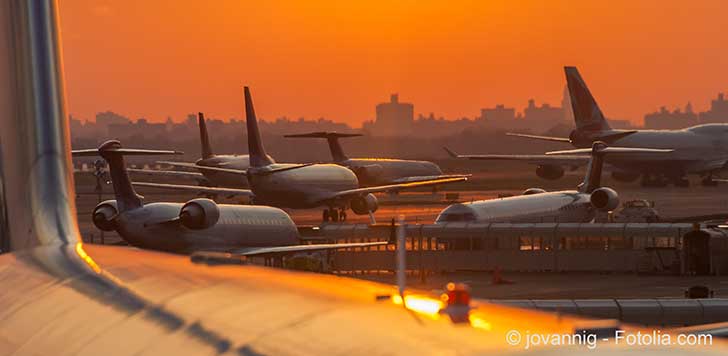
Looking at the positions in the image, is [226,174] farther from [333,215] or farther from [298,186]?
[298,186]

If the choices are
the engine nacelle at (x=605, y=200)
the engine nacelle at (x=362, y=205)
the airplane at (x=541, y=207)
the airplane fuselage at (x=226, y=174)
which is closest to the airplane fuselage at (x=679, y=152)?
the airplane fuselage at (x=226, y=174)

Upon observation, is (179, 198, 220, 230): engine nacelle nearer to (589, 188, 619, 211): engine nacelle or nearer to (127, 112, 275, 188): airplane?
(589, 188, 619, 211): engine nacelle

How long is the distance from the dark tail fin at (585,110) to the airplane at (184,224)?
110m

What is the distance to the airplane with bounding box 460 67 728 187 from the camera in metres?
166

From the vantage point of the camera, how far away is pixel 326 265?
72.2 metres

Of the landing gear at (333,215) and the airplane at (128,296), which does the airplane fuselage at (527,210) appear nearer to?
the landing gear at (333,215)

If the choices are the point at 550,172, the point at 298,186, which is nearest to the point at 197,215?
the point at 298,186

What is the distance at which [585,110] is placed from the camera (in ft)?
575

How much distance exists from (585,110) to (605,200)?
286 feet

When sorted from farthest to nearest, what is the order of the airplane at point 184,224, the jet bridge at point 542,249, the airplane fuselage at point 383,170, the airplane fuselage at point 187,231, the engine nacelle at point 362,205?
the airplane fuselage at point 383,170 < the engine nacelle at point 362,205 < the jet bridge at point 542,249 < the airplane fuselage at point 187,231 < the airplane at point 184,224

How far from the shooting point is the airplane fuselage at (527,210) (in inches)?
3174

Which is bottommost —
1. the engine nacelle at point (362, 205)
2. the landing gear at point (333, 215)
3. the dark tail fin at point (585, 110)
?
the landing gear at point (333, 215)

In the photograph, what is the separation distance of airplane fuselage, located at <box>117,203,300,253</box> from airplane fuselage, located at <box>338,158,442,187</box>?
7755cm

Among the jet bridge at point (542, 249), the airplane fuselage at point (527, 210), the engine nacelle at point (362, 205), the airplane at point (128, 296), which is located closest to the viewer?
the airplane at point (128, 296)
